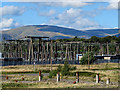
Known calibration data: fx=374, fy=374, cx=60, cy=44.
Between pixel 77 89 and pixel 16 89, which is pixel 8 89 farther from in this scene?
pixel 77 89

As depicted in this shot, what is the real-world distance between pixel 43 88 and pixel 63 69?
2209 centimetres

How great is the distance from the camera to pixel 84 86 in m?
40.7

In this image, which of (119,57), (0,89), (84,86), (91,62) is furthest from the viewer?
(119,57)

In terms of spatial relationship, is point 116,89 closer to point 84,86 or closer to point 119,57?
point 84,86

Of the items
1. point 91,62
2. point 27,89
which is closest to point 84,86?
point 27,89

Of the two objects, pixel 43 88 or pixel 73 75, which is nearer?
pixel 43 88

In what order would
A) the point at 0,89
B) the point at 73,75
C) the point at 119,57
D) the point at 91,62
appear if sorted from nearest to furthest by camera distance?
the point at 0,89 < the point at 73,75 < the point at 91,62 < the point at 119,57

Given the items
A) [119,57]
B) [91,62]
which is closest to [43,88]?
[91,62]

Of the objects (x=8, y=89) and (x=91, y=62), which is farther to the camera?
(x=91, y=62)

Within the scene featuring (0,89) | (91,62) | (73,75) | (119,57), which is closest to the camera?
(0,89)

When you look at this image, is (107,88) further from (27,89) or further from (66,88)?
(27,89)

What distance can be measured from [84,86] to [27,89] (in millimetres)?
6412

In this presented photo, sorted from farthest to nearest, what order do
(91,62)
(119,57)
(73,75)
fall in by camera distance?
(119,57)
(91,62)
(73,75)

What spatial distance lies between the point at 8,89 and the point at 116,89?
11136 millimetres
